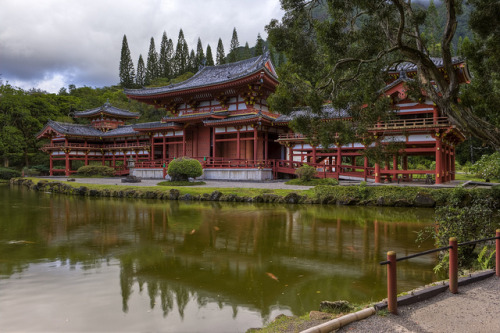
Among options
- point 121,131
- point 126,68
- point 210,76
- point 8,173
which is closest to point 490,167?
point 210,76

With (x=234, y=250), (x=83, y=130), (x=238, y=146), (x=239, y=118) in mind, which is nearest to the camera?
(x=234, y=250)

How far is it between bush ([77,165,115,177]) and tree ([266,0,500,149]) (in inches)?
1152

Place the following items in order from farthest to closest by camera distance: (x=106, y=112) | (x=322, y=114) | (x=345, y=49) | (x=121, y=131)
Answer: (x=106, y=112), (x=121, y=131), (x=322, y=114), (x=345, y=49)

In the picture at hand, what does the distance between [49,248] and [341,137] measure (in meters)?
9.10

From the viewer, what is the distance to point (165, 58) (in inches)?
2835

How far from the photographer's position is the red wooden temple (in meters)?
21.9

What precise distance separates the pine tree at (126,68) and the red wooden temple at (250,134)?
37128mm

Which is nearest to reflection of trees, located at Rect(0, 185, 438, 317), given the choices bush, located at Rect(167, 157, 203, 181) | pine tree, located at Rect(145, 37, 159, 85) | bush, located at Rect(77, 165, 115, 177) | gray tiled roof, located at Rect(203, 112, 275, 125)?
bush, located at Rect(167, 157, 203, 181)

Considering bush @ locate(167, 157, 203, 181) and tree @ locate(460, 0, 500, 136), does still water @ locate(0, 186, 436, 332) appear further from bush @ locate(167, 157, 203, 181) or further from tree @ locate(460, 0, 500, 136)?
bush @ locate(167, 157, 203, 181)

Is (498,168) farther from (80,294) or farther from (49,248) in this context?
(49,248)

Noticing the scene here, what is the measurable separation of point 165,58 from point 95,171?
141 ft

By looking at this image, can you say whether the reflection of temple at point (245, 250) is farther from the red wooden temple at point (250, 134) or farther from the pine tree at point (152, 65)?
the pine tree at point (152, 65)

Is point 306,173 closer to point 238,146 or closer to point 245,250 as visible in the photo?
point 238,146

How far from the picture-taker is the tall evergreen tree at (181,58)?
7131 cm
